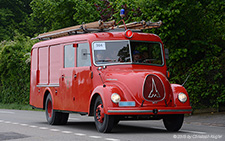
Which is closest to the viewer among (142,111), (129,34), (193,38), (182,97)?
(142,111)

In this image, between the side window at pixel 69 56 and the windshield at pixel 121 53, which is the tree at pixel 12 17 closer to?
the side window at pixel 69 56

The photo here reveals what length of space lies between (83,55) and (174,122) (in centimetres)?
313

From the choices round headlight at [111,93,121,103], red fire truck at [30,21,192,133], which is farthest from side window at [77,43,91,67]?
round headlight at [111,93,121,103]

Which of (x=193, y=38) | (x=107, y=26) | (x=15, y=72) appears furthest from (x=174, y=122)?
(x=15, y=72)

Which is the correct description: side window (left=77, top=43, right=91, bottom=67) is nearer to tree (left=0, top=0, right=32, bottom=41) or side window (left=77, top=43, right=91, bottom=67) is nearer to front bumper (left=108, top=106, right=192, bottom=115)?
front bumper (left=108, top=106, right=192, bottom=115)

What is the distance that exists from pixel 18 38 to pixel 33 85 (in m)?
19.4

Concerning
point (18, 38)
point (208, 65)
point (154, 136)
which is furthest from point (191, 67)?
point (18, 38)

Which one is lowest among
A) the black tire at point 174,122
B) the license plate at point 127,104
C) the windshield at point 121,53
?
the black tire at point 174,122

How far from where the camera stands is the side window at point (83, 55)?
45.2 feet

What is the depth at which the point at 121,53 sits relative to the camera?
44.5 ft

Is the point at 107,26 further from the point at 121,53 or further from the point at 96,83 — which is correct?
the point at 96,83

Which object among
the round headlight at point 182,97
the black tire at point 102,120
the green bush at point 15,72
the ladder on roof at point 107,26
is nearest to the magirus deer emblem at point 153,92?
the round headlight at point 182,97

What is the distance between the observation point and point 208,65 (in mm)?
19859

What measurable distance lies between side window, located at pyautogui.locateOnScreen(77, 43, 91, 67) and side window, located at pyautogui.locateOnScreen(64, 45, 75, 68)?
39 centimetres
